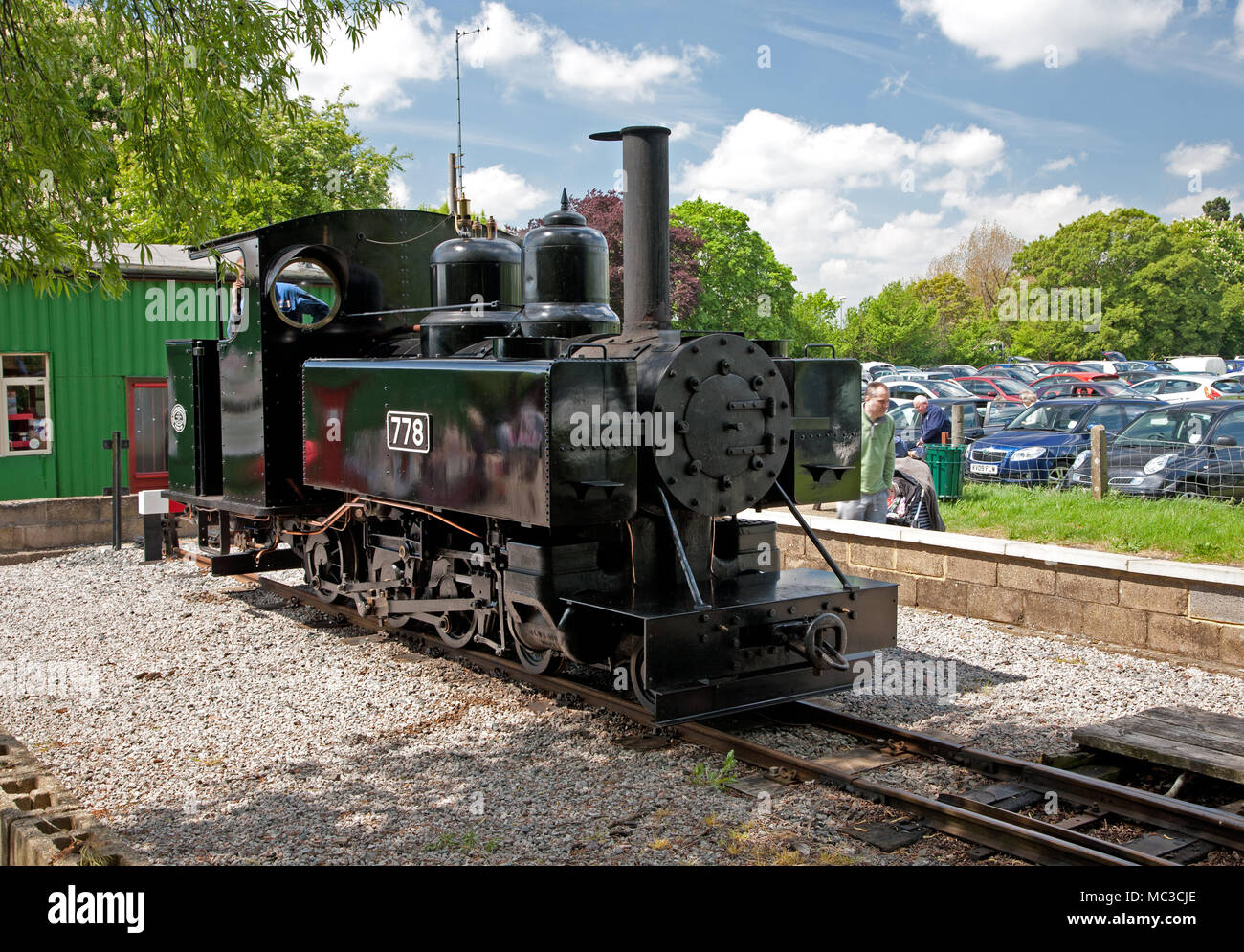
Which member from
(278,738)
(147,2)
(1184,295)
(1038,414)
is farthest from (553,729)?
(1184,295)

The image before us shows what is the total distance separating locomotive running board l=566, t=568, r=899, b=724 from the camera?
16.2ft

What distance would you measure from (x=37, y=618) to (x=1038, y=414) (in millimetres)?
13170

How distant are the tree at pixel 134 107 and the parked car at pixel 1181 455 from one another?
8.20 meters

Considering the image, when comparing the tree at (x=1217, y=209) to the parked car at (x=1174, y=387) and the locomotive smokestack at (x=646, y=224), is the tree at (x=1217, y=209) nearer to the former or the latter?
the parked car at (x=1174, y=387)

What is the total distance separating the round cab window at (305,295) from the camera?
7680 mm

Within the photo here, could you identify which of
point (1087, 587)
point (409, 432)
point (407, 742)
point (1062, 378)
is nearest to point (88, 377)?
point (409, 432)

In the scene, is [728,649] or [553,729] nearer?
[728,649]

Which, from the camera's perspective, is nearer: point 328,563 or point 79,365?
point 328,563

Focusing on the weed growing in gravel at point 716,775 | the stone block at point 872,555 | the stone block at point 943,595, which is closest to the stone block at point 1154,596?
the stone block at point 943,595

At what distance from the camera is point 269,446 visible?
775 cm

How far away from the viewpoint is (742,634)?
536 cm

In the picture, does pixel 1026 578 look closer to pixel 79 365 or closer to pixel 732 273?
pixel 79 365

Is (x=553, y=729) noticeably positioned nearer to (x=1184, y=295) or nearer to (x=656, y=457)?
(x=656, y=457)

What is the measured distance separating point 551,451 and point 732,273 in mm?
34635
